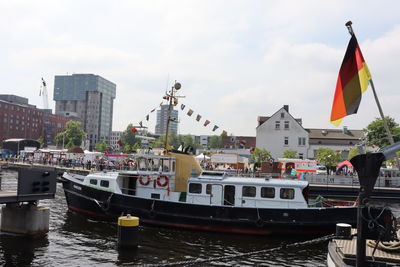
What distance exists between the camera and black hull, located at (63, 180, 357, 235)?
843 inches

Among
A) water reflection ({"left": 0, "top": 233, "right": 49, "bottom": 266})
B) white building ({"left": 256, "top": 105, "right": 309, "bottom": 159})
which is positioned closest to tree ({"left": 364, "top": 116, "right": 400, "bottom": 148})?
white building ({"left": 256, "top": 105, "right": 309, "bottom": 159})

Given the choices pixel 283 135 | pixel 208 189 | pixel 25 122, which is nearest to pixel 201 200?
pixel 208 189

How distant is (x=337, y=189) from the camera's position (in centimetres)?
4216

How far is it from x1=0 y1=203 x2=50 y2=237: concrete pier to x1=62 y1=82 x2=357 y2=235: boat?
5.41 m

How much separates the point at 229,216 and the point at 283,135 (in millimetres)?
50024

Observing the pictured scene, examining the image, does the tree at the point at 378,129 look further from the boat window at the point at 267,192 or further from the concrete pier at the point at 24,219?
the concrete pier at the point at 24,219

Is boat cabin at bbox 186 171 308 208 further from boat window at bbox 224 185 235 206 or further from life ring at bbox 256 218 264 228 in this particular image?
life ring at bbox 256 218 264 228

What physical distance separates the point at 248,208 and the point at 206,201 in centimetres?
259

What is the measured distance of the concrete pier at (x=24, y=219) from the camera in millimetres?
18609

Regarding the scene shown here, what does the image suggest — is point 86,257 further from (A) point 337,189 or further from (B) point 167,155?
(A) point 337,189

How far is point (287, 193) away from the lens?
22.4 m

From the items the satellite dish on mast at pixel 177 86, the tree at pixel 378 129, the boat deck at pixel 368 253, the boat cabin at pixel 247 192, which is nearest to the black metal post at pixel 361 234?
the boat deck at pixel 368 253

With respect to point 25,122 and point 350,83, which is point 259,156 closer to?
point 350,83

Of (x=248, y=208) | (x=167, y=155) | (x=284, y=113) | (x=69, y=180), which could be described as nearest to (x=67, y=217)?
(x=69, y=180)
